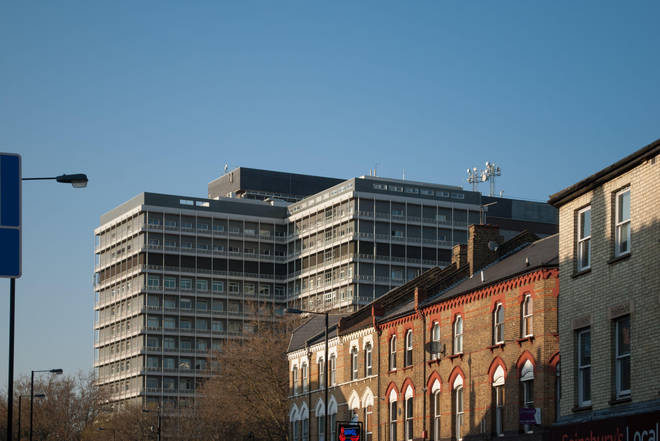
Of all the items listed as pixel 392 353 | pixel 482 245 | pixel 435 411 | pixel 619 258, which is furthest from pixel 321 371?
pixel 619 258

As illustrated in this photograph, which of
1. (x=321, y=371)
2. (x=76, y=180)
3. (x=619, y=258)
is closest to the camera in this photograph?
(x=76, y=180)

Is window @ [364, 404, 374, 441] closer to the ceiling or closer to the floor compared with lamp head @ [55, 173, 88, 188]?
closer to the floor

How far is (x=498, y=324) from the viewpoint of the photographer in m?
56.7

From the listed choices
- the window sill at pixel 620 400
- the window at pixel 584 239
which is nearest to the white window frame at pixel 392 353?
the window at pixel 584 239

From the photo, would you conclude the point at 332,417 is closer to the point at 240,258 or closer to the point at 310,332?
the point at 310,332

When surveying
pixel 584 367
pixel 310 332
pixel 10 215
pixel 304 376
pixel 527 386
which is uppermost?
pixel 310 332

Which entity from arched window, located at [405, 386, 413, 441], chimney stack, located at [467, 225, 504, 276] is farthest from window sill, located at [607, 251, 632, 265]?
arched window, located at [405, 386, 413, 441]

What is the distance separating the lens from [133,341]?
166 metres

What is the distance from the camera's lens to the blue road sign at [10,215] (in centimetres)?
2422

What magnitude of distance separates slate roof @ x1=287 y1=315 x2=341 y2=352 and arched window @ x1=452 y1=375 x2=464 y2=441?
2080 cm

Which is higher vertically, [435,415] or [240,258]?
[240,258]

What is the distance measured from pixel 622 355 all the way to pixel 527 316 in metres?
20.7

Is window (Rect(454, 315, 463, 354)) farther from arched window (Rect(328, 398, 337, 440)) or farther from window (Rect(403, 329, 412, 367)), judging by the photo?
arched window (Rect(328, 398, 337, 440))

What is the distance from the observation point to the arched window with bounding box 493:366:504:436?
55.8 m
